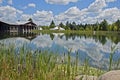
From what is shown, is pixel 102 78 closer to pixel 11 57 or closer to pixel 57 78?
pixel 57 78

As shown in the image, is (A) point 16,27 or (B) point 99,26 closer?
(A) point 16,27

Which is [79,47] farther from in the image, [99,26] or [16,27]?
[99,26]

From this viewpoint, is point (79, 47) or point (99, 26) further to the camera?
point (99, 26)

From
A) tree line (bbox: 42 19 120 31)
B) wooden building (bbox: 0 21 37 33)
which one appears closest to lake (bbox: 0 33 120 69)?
wooden building (bbox: 0 21 37 33)

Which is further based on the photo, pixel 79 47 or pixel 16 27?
pixel 16 27

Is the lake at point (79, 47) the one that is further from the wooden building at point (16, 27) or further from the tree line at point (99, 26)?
the tree line at point (99, 26)

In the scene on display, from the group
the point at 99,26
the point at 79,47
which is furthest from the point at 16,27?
the point at 79,47

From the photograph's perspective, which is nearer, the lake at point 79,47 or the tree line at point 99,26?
the lake at point 79,47

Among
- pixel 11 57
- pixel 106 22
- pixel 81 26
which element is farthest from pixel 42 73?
pixel 81 26

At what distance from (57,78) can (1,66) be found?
3.92ft

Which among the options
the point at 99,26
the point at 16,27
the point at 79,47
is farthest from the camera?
the point at 99,26

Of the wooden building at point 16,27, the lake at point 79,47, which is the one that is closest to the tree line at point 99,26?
the wooden building at point 16,27

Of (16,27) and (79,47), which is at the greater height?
(79,47)

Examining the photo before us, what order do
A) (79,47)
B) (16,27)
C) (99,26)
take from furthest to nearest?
(99,26) < (16,27) < (79,47)
